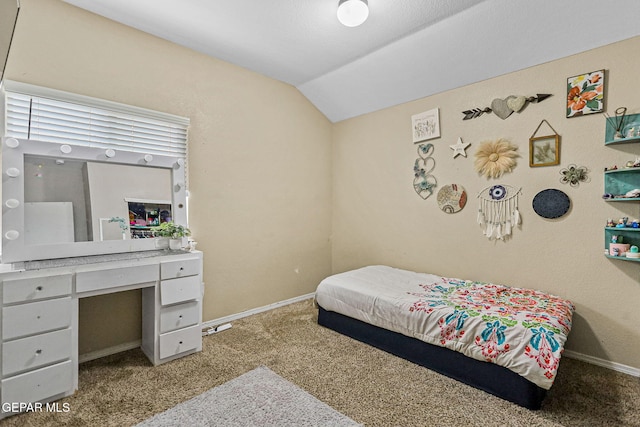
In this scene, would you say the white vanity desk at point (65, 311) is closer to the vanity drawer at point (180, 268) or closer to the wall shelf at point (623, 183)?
the vanity drawer at point (180, 268)

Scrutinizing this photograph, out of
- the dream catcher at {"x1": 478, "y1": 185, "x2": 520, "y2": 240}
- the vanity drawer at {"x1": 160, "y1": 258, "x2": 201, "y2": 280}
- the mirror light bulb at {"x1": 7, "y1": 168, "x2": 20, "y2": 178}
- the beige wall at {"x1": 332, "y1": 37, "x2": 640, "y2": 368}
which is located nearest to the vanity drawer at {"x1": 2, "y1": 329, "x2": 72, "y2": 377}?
the vanity drawer at {"x1": 160, "y1": 258, "x2": 201, "y2": 280}

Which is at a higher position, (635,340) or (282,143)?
(282,143)

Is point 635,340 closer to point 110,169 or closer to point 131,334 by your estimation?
point 131,334

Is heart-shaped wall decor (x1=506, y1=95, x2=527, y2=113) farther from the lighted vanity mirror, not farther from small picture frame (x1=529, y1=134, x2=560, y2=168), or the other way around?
the lighted vanity mirror

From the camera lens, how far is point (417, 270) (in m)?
3.35

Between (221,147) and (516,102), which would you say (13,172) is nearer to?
(221,147)

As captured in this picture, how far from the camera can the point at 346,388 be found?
2.00 meters

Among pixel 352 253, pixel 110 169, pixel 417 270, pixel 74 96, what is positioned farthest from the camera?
pixel 352 253

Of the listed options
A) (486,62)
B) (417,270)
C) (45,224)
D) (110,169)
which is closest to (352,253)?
(417,270)

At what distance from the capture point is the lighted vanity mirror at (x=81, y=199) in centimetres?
200

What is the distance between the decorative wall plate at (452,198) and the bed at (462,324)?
69 centimetres

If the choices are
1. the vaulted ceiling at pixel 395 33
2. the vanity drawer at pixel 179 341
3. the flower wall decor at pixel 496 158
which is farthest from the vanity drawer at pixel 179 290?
the flower wall decor at pixel 496 158

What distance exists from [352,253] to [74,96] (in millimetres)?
3059

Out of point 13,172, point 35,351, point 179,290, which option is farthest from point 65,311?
point 13,172
